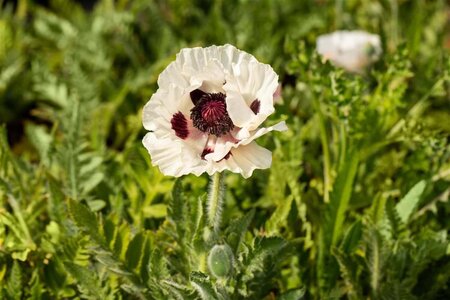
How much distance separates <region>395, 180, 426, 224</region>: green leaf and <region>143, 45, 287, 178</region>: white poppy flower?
1.73 ft

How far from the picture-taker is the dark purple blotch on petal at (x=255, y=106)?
1252 mm

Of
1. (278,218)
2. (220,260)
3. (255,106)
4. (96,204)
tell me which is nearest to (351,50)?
(278,218)

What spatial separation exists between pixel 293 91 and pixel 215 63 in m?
1.07

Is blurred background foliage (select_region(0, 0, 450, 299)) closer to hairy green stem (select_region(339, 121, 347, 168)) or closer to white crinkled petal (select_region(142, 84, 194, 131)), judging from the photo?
hairy green stem (select_region(339, 121, 347, 168))

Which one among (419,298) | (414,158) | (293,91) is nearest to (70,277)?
(419,298)

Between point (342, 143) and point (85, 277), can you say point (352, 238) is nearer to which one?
point (342, 143)

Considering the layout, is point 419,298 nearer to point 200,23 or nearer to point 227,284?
point 227,284

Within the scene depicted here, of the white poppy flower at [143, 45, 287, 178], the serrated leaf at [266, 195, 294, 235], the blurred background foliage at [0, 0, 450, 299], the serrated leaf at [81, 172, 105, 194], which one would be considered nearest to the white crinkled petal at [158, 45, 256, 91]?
the white poppy flower at [143, 45, 287, 178]

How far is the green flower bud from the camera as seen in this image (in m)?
1.25

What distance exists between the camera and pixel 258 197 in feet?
6.32

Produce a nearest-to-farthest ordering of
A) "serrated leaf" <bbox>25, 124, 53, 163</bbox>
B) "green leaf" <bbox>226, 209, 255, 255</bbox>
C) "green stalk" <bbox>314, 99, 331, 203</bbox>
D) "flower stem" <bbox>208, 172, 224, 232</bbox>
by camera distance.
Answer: "flower stem" <bbox>208, 172, 224, 232</bbox>, "green leaf" <bbox>226, 209, 255, 255</bbox>, "green stalk" <bbox>314, 99, 331, 203</bbox>, "serrated leaf" <bbox>25, 124, 53, 163</bbox>

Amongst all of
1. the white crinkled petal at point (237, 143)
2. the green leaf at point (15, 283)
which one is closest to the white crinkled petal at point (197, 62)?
the white crinkled petal at point (237, 143)

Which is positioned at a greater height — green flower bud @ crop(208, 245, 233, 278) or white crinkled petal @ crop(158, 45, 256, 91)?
white crinkled petal @ crop(158, 45, 256, 91)

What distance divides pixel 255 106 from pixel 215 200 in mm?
186
